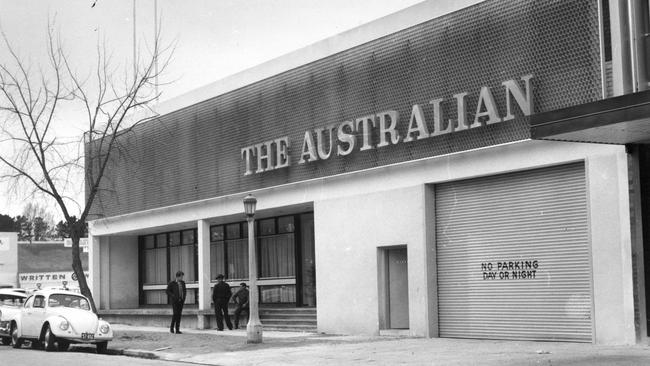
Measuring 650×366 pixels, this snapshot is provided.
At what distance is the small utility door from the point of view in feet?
77.5

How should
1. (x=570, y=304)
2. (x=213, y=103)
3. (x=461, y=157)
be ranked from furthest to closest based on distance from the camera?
(x=213, y=103)
(x=461, y=157)
(x=570, y=304)

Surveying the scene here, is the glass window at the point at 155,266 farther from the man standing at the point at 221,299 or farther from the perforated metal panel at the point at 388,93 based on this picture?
the man standing at the point at 221,299

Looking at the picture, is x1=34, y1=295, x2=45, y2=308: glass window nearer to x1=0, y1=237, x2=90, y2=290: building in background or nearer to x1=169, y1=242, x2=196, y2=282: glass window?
x1=169, y1=242, x2=196, y2=282: glass window

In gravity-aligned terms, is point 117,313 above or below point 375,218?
below

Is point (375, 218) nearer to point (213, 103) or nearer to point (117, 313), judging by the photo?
point (213, 103)

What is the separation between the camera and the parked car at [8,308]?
26.0 m

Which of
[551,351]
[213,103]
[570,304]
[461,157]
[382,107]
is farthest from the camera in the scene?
[213,103]

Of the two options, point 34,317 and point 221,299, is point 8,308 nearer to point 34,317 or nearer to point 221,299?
point 34,317


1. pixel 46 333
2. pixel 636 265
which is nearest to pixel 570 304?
pixel 636 265

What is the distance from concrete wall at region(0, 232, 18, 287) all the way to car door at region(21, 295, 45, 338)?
46625mm

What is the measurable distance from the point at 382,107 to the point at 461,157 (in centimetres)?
310

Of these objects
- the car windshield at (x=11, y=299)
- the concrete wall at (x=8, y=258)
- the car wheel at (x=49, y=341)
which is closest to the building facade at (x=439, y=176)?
the car windshield at (x=11, y=299)

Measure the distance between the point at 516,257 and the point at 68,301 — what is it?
11864 millimetres

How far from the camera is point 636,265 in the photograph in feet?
56.7
